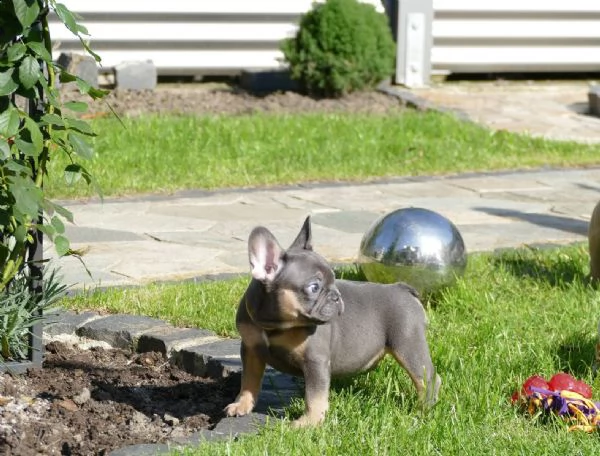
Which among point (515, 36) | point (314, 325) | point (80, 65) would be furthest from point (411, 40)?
point (314, 325)

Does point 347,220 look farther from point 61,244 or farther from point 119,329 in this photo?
point 61,244

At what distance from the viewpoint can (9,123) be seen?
3.80 m

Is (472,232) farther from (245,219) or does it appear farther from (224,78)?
(224,78)

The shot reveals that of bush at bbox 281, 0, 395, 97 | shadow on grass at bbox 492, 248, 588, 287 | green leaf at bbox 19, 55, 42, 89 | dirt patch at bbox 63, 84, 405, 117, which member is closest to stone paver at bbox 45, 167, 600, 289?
shadow on grass at bbox 492, 248, 588, 287

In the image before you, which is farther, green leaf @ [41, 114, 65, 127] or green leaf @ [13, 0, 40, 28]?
green leaf @ [41, 114, 65, 127]

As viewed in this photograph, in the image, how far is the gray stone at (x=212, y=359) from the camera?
4391 mm

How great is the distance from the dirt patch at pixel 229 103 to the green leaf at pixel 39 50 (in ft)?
23.2

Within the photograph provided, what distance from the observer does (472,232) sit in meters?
7.56

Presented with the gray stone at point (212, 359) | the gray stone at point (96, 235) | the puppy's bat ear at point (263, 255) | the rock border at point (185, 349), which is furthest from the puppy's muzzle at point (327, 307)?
the gray stone at point (96, 235)

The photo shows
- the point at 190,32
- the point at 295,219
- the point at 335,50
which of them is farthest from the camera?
the point at 190,32

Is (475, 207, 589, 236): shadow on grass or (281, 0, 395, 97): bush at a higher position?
A: (281, 0, 395, 97): bush

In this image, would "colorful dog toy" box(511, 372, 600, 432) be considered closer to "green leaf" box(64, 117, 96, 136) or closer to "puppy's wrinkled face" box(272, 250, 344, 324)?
"puppy's wrinkled face" box(272, 250, 344, 324)

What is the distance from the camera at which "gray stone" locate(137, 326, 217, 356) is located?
4.64m

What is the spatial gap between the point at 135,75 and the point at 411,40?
3504mm
